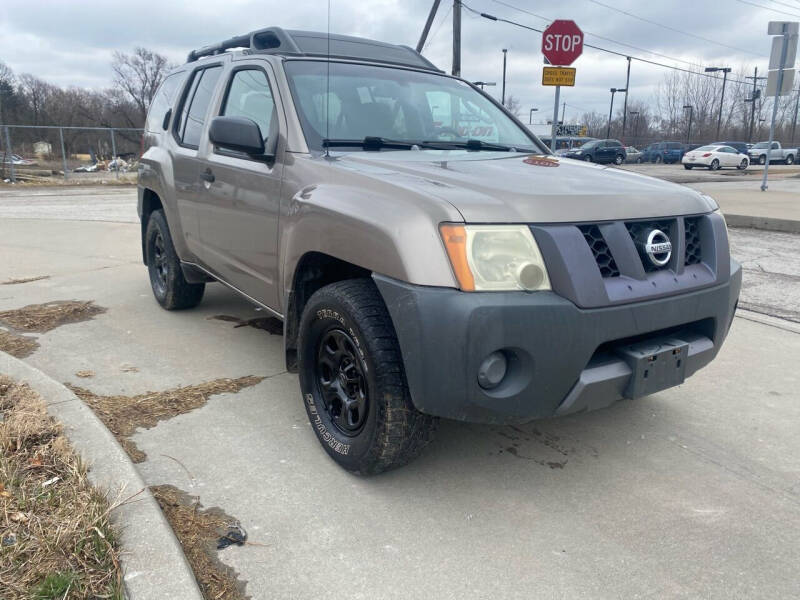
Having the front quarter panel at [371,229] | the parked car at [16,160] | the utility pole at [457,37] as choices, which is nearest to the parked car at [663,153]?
the utility pole at [457,37]

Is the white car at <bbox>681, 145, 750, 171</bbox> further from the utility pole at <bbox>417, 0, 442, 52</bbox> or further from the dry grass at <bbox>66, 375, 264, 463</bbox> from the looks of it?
the dry grass at <bbox>66, 375, 264, 463</bbox>

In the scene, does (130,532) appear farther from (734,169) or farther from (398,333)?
(734,169)

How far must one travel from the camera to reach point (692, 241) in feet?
9.38

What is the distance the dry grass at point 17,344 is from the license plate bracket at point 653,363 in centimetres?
372

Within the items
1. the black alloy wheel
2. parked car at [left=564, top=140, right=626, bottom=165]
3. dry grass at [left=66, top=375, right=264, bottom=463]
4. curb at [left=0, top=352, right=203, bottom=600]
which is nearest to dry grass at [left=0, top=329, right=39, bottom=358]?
dry grass at [left=66, top=375, right=264, bottom=463]

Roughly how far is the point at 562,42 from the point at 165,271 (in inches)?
263

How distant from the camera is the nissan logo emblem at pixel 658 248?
2.58 meters

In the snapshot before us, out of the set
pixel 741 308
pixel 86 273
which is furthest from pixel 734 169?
pixel 86 273

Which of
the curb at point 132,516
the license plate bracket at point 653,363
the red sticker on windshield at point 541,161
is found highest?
the red sticker on windshield at point 541,161

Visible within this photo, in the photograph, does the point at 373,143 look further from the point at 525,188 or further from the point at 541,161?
the point at 525,188

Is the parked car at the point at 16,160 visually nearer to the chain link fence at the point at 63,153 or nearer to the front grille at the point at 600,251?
the chain link fence at the point at 63,153

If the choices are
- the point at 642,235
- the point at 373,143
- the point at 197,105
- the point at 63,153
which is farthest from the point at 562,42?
the point at 63,153

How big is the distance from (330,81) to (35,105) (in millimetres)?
63677

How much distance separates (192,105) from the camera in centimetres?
476
